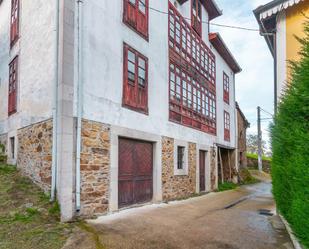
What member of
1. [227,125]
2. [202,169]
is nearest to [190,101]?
[202,169]

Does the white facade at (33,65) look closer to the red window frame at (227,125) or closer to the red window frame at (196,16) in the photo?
the red window frame at (196,16)

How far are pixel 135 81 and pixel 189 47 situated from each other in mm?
5881

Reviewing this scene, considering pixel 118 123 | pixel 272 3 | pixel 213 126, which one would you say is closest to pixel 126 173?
pixel 118 123

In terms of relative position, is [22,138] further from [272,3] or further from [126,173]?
[272,3]

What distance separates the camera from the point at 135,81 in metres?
9.47

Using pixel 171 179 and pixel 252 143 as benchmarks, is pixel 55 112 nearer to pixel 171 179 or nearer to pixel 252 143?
pixel 171 179

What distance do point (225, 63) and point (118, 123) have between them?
565 inches

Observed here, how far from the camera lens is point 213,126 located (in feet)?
56.6

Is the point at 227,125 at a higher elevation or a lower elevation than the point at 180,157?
higher

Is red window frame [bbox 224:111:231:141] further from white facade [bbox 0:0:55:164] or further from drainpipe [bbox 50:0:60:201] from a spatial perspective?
drainpipe [bbox 50:0:60:201]

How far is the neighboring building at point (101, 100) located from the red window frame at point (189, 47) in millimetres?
90

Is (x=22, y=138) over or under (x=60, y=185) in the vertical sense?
over

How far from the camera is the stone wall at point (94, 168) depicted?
7.11m

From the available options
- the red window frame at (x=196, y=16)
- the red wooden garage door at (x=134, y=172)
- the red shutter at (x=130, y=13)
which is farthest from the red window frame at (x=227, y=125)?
the red shutter at (x=130, y=13)
